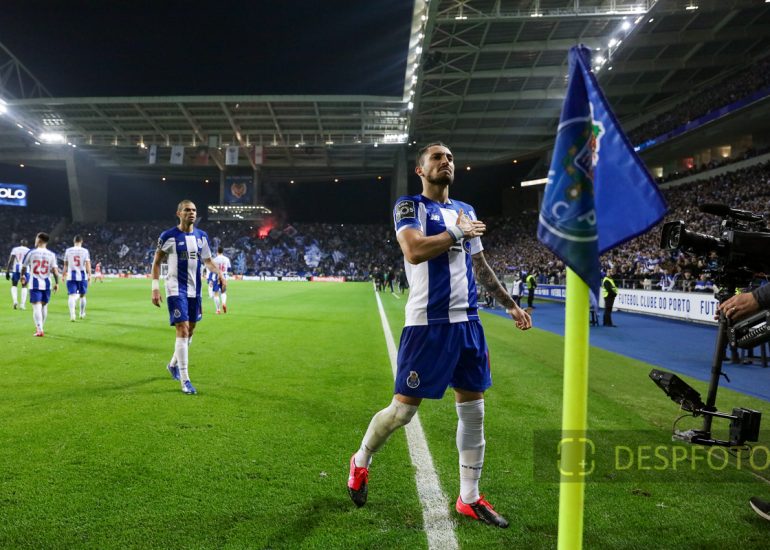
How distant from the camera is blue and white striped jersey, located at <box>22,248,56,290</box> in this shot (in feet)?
35.1

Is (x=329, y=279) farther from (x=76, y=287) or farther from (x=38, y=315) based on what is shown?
(x=38, y=315)

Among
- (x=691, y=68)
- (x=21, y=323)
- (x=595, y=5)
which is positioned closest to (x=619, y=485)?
(x=21, y=323)

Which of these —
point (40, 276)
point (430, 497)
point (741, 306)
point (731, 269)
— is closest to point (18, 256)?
point (40, 276)

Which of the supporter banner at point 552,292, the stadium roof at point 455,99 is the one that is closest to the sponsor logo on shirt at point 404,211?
the supporter banner at point 552,292

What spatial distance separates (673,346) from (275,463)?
10.7 metres

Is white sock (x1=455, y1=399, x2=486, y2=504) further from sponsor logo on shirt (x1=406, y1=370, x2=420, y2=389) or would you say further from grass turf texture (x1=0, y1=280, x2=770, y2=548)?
sponsor logo on shirt (x1=406, y1=370, x2=420, y2=389)

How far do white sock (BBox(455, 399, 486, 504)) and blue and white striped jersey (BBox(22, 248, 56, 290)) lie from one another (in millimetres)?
10863

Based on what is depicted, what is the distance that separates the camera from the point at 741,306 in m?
2.91

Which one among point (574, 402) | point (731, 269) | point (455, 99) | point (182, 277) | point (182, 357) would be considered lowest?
point (182, 357)

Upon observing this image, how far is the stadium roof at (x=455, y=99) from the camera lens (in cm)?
2747

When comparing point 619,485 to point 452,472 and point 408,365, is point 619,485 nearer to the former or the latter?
point 452,472

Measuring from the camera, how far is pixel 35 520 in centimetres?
282

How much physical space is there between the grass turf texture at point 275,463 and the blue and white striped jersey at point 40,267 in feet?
9.16

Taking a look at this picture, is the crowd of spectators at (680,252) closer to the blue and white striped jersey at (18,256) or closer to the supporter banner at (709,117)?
the supporter banner at (709,117)
